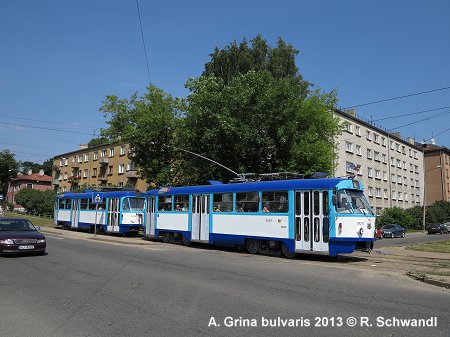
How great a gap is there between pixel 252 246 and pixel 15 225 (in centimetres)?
914

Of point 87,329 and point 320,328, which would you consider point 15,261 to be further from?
point 320,328

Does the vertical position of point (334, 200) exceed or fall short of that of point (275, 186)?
it falls short

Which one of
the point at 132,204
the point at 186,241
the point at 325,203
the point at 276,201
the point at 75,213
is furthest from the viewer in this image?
the point at 75,213

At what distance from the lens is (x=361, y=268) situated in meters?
13.0

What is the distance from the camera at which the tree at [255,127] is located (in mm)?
29312

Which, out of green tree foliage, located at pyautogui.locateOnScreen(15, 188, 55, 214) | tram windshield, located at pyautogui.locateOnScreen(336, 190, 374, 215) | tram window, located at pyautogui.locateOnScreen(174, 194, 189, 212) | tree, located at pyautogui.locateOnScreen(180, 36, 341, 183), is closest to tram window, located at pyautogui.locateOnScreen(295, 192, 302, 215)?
tram windshield, located at pyautogui.locateOnScreen(336, 190, 374, 215)

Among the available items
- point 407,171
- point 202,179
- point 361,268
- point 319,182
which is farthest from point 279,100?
point 407,171

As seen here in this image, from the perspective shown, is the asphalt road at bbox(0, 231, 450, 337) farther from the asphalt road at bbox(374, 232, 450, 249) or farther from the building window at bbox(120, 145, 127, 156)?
the building window at bbox(120, 145, 127, 156)

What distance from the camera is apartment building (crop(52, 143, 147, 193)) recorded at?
60556 millimetres

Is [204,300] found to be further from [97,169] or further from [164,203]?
[97,169]

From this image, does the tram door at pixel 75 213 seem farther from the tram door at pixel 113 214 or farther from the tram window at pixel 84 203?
the tram door at pixel 113 214

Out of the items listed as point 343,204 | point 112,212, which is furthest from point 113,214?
point 343,204

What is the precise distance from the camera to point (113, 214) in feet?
92.2

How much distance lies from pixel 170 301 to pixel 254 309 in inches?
61.9
